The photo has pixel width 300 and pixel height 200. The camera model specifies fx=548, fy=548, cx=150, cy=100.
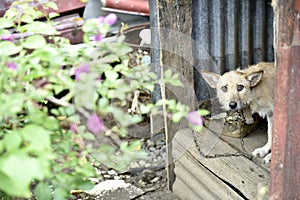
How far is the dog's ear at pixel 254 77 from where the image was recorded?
4.24 meters

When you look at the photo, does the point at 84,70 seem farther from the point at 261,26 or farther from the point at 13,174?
the point at 261,26

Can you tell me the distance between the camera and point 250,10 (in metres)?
5.21

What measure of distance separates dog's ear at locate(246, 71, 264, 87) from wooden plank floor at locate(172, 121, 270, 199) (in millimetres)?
598

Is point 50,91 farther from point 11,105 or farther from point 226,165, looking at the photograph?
point 226,165

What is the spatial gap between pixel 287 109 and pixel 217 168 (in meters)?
1.35

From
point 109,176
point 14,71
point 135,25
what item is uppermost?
point 14,71

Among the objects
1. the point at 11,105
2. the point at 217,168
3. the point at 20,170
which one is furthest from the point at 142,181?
the point at 20,170

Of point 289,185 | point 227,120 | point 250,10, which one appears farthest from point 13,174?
point 250,10

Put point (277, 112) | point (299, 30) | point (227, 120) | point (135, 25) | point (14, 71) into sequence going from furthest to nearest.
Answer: point (135, 25)
point (227, 120)
point (277, 112)
point (299, 30)
point (14, 71)

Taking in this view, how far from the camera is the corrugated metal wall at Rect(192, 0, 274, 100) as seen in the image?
515 cm

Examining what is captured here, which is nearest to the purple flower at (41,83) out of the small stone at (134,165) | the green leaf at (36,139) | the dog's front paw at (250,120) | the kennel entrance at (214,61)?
the green leaf at (36,139)

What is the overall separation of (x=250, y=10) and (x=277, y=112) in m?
2.19

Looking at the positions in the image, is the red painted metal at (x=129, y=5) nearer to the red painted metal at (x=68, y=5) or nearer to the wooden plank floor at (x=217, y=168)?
the red painted metal at (x=68, y=5)

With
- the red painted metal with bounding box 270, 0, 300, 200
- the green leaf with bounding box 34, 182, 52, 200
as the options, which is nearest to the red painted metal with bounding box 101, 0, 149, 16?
the red painted metal with bounding box 270, 0, 300, 200
